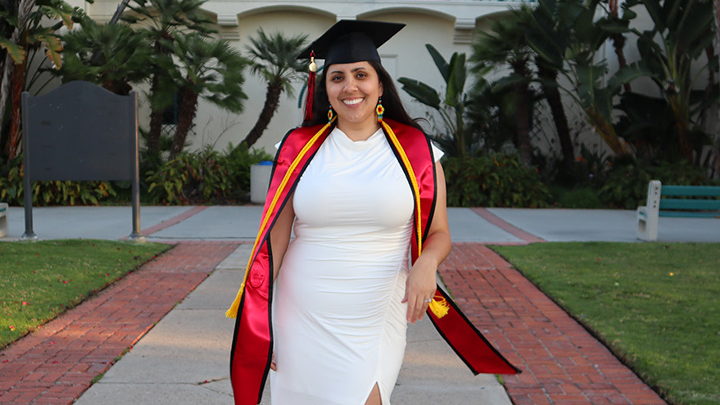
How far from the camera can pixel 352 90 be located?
8.19ft

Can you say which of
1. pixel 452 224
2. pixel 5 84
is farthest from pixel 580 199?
pixel 5 84

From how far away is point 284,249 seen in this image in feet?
8.50

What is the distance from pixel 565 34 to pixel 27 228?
9.79 metres

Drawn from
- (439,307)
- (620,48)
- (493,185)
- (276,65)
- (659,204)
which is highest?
(620,48)

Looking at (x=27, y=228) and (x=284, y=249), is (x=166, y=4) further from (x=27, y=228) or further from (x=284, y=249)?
(x=284, y=249)

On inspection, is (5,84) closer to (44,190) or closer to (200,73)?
(44,190)

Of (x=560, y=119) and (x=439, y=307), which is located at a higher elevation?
(x=560, y=119)

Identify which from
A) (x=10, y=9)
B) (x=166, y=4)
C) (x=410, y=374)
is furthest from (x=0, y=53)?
(x=410, y=374)

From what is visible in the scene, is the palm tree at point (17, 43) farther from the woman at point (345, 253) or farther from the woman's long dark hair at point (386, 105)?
the woman at point (345, 253)

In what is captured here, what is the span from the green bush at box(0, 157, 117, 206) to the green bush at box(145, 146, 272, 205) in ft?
3.02

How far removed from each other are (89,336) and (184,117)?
10314mm

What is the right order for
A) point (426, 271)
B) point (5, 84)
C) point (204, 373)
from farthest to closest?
point (5, 84)
point (204, 373)
point (426, 271)

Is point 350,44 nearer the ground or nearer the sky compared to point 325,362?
nearer the sky

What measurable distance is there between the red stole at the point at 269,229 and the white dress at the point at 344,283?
0.16ft
